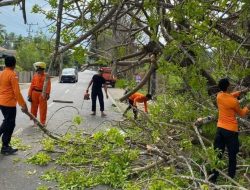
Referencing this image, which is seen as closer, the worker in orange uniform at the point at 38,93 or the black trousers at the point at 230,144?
the black trousers at the point at 230,144

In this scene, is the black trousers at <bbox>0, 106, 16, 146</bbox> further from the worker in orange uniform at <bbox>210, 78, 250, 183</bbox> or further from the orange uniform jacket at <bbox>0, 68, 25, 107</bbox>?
the worker in orange uniform at <bbox>210, 78, 250, 183</bbox>

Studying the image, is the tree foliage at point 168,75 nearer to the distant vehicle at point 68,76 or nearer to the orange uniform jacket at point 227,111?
the orange uniform jacket at point 227,111

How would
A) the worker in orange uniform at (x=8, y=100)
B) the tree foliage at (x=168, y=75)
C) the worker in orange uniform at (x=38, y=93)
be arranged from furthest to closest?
the worker in orange uniform at (x=38, y=93) → the worker in orange uniform at (x=8, y=100) → the tree foliage at (x=168, y=75)

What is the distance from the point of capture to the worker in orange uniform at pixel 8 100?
370 inches

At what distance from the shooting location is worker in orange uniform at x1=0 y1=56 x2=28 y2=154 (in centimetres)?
940

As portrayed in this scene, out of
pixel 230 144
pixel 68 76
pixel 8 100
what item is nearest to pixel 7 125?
pixel 8 100

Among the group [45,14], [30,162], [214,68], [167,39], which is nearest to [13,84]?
[30,162]

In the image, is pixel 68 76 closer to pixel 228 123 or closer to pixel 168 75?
pixel 168 75

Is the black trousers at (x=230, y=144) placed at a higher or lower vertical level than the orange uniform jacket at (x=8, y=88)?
lower

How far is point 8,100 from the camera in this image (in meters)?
9.51

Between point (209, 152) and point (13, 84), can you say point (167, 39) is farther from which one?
point (13, 84)

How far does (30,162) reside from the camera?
886cm

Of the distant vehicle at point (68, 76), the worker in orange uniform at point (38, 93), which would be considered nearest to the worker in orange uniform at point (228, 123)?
the worker in orange uniform at point (38, 93)

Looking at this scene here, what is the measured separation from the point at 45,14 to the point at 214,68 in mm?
3775
